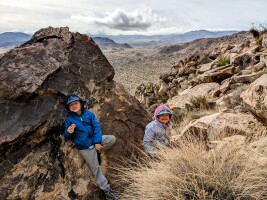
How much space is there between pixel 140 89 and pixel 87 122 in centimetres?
2060

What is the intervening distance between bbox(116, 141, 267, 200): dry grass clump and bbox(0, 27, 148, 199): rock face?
1222mm

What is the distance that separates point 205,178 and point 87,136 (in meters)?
1.83

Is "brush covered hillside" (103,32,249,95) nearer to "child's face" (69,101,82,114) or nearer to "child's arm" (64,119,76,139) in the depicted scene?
"child's face" (69,101,82,114)

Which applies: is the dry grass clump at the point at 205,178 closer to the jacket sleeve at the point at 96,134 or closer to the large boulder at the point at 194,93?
the jacket sleeve at the point at 96,134

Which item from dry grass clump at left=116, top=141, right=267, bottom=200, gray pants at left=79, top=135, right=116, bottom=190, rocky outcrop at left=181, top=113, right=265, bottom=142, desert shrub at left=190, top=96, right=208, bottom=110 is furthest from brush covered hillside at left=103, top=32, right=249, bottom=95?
dry grass clump at left=116, top=141, right=267, bottom=200

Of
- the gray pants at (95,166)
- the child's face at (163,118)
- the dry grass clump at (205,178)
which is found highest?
the child's face at (163,118)

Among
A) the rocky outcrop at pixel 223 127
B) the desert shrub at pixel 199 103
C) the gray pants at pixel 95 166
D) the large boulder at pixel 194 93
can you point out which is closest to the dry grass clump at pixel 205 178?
the gray pants at pixel 95 166

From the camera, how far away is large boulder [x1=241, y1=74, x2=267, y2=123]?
235 inches

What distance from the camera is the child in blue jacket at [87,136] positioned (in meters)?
4.96

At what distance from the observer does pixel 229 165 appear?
13.3 ft

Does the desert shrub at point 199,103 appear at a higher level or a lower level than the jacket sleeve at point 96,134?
lower

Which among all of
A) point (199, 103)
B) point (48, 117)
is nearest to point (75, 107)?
point (48, 117)

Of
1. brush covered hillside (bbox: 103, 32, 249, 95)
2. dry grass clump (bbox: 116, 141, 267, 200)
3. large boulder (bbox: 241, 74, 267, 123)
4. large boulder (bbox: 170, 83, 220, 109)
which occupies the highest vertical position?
large boulder (bbox: 241, 74, 267, 123)

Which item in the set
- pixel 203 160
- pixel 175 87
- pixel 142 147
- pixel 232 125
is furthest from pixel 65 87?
pixel 175 87
